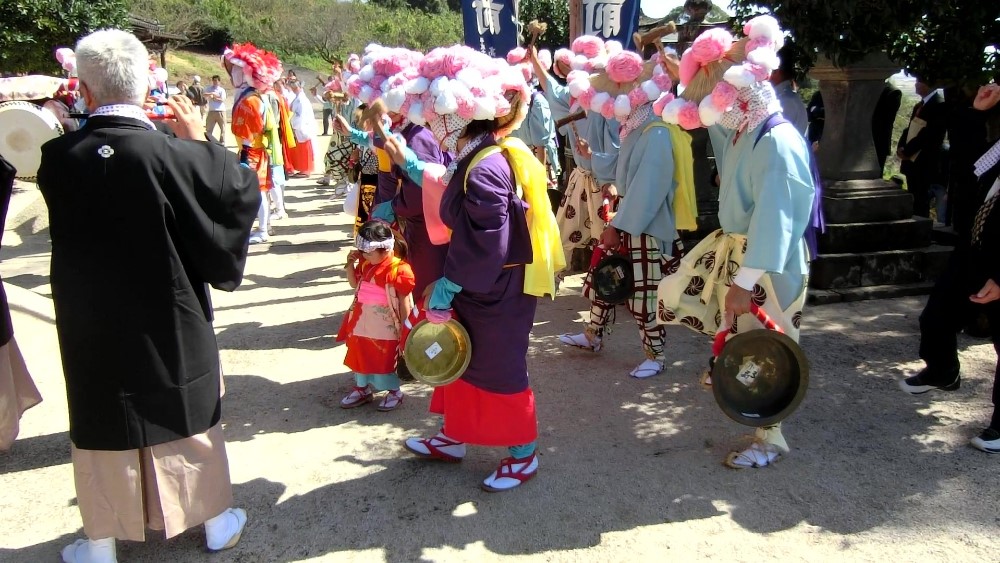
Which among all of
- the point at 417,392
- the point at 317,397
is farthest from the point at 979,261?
the point at 317,397

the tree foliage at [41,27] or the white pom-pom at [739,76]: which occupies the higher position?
the tree foliage at [41,27]

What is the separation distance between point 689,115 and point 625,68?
139 cm

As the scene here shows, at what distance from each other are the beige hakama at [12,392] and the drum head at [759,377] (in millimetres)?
3263

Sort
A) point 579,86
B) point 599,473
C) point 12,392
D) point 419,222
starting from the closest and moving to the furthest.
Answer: point 599,473
point 12,392
point 419,222
point 579,86

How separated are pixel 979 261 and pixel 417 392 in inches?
118

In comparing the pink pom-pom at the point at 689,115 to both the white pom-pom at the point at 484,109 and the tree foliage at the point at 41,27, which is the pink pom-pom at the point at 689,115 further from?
the tree foliage at the point at 41,27

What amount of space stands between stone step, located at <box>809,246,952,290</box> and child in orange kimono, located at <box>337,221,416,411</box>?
3.38 meters

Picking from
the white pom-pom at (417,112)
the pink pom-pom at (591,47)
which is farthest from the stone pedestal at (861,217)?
the white pom-pom at (417,112)

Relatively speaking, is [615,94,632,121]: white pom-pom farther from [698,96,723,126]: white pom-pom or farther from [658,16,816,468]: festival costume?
[698,96,723,126]: white pom-pom

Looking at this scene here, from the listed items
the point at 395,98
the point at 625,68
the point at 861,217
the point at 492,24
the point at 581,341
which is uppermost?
the point at 492,24

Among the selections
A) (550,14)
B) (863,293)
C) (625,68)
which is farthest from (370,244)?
(550,14)

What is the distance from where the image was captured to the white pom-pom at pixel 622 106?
14.5 ft

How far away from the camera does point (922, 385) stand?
4039 mm

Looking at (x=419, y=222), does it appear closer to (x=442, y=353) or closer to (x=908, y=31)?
(x=442, y=353)
